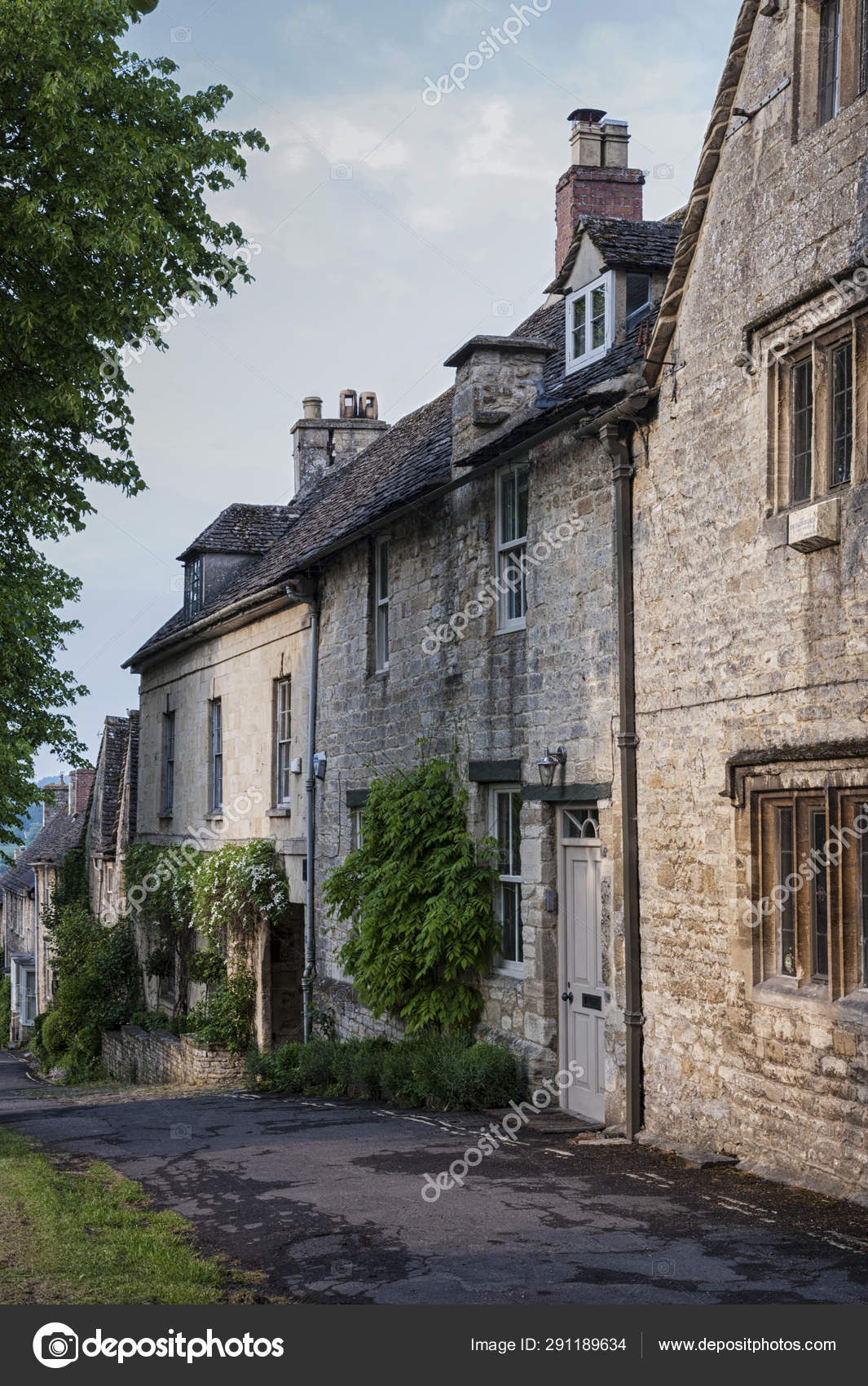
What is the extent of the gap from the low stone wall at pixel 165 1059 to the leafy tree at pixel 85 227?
34.1ft

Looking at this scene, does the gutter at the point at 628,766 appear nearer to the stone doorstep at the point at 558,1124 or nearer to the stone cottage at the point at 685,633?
the stone cottage at the point at 685,633

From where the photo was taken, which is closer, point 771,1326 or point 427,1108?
point 771,1326

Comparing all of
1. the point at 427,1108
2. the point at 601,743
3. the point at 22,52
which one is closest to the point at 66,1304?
the point at 601,743

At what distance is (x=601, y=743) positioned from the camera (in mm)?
11805

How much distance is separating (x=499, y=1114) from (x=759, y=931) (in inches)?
170

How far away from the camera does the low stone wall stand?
20.5 meters

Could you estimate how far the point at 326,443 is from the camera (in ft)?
91.0

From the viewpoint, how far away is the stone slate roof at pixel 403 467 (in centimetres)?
1252

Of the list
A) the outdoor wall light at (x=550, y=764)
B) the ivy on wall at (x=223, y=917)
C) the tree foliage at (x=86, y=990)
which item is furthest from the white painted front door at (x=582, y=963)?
the tree foliage at (x=86, y=990)

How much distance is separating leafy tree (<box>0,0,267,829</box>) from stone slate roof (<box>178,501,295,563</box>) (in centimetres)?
1303

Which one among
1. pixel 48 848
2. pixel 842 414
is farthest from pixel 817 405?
pixel 48 848

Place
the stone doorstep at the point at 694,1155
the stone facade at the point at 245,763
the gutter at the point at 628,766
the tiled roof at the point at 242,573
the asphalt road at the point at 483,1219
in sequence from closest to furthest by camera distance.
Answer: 1. the asphalt road at the point at 483,1219
2. the stone doorstep at the point at 694,1155
3. the gutter at the point at 628,766
4. the stone facade at the point at 245,763
5. the tiled roof at the point at 242,573

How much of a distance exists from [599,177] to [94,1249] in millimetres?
14632

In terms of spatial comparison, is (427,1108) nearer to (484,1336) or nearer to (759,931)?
(759,931)
